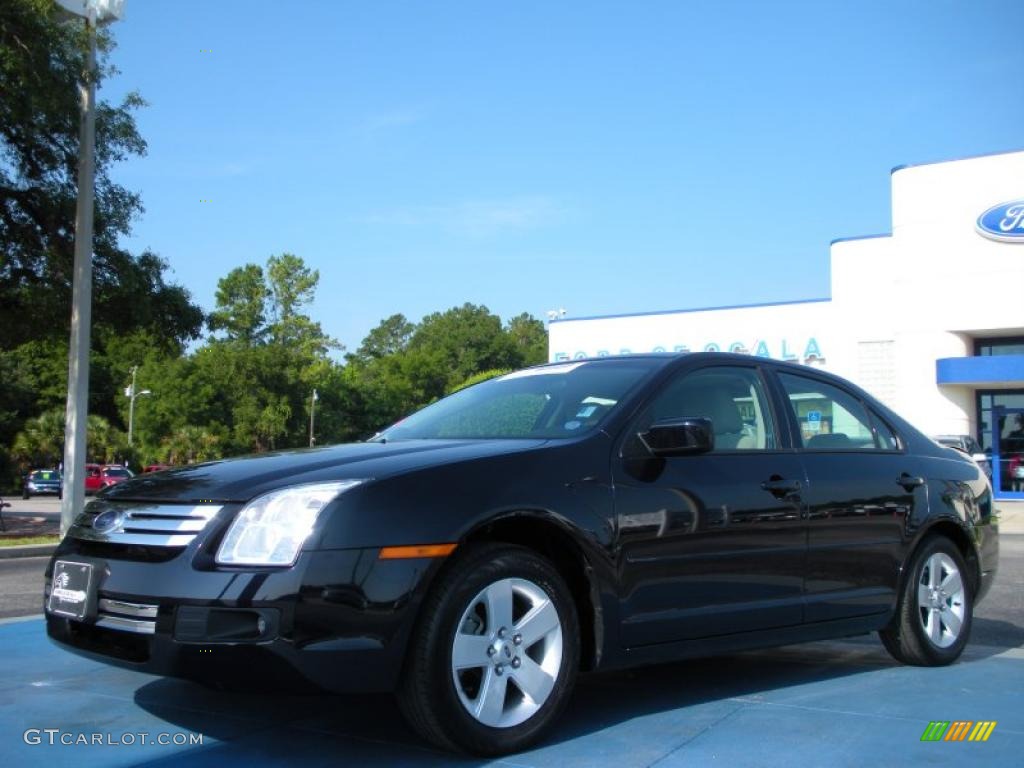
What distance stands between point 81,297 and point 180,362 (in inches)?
2054

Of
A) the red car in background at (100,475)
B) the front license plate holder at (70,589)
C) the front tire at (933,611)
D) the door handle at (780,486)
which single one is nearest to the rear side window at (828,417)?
the door handle at (780,486)

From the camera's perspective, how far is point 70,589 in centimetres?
385

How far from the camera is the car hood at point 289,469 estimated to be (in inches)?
144

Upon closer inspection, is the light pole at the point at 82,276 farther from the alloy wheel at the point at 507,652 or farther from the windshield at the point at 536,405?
the alloy wheel at the point at 507,652

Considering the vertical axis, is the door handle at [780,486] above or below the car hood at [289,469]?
below

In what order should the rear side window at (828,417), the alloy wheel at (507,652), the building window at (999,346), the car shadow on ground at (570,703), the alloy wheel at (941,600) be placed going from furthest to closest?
the building window at (999,346), the alloy wheel at (941,600), the rear side window at (828,417), the car shadow on ground at (570,703), the alloy wheel at (507,652)

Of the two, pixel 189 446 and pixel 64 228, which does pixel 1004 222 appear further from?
pixel 189 446

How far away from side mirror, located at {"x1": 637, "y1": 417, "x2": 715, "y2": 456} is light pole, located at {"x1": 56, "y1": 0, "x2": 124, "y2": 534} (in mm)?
13415

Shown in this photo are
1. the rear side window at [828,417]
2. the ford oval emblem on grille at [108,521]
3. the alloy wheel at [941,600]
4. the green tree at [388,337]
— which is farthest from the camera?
the green tree at [388,337]

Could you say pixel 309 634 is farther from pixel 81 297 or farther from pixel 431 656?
pixel 81 297

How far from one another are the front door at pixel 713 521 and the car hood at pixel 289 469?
516mm

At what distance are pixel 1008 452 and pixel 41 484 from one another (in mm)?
36700

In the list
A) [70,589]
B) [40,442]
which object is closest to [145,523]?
[70,589]

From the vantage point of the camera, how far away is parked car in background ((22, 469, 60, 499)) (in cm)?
4406
